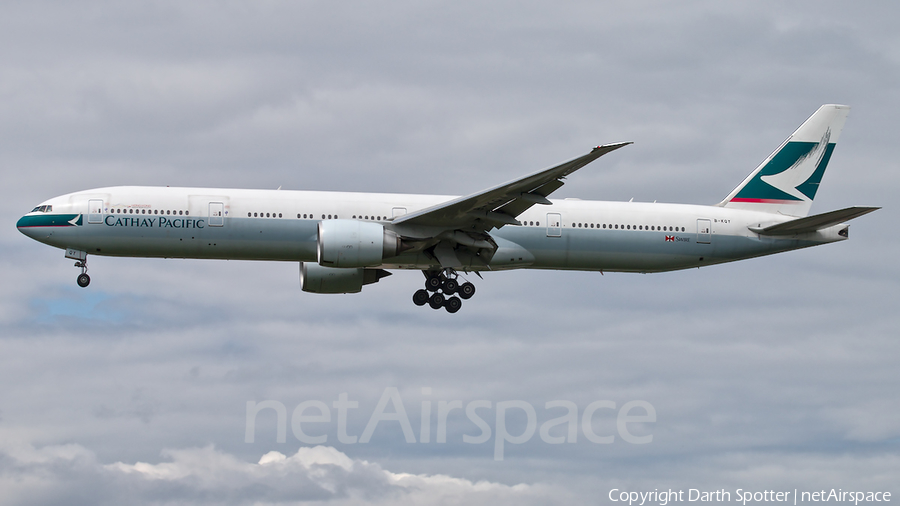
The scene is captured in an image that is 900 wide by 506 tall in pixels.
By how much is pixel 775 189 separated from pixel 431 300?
Answer: 52.3ft

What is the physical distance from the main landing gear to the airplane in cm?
5

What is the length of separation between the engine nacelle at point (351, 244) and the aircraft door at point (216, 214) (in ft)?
12.8

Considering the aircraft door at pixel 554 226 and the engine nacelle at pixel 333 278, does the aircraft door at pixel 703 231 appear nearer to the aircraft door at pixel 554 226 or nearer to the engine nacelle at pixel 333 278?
the aircraft door at pixel 554 226

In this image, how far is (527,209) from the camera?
37625mm

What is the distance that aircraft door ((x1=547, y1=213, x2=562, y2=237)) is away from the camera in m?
39.4

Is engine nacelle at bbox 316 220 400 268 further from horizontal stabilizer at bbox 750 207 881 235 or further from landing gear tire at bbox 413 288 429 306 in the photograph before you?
horizontal stabilizer at bbox 750 207 881 235

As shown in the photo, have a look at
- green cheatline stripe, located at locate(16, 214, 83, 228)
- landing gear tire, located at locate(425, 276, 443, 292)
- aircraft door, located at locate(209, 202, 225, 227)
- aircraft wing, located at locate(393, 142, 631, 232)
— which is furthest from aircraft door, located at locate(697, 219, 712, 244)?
green cheatline stripe, located at locate(16, 214, 83, 228)

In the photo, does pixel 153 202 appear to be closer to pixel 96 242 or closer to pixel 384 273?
pixel 96 242

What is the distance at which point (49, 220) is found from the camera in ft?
124

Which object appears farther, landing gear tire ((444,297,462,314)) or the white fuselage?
landing gear tire ((444,297,462,314))

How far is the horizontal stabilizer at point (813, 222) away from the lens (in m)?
38.7

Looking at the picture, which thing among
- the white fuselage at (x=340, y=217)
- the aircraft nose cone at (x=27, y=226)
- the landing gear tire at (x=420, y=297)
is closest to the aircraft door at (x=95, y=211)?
the white fuselage at (x=340, y=217)

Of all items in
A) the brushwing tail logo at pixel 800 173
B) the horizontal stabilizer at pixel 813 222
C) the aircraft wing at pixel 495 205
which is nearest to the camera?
the aircraft wing at pixel 495 205

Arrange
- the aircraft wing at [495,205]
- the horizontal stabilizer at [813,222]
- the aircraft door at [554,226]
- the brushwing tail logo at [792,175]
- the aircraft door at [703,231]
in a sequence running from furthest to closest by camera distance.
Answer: the brushwing tail logo at [792,175], the aircraft door at [703,231], the aircraft door at [554,226], the horizontal stabilizer at [813,222], the aircraft wing at [495,205]
